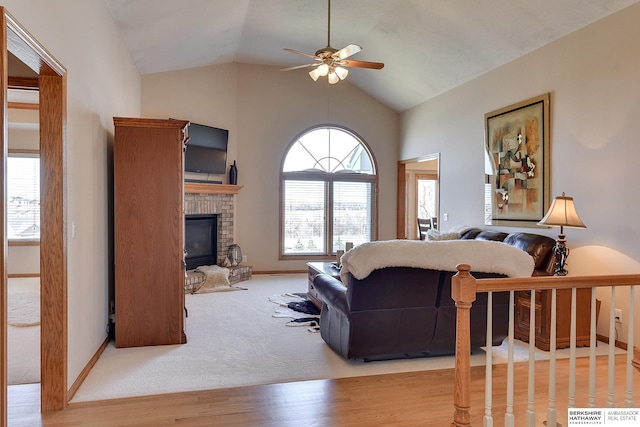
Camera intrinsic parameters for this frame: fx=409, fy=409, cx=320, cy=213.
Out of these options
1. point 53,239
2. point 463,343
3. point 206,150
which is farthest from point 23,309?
point 463,343

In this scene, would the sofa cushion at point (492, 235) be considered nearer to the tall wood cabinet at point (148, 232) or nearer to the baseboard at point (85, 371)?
the tall wood cabinet at point (148, 232)

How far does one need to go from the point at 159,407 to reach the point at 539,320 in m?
3.37

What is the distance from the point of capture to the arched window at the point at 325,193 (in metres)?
7.77

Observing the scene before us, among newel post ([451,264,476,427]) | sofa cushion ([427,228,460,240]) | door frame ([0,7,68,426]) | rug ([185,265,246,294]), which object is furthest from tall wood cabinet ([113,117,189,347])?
sofa cushion ([427,228,460,240])

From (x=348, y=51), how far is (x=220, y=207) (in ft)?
12.8

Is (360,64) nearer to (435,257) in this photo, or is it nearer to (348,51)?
(348,51)

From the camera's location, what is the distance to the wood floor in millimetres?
2422

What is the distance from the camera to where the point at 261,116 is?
748 cm

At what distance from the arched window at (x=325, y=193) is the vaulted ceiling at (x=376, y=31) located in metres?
1.48

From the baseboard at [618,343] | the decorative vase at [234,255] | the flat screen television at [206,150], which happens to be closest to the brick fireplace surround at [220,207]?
the decorative vase at [234,255]

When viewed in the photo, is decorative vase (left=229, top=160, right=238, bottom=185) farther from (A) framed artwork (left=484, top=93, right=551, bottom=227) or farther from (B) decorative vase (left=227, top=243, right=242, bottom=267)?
(A) framed artwork (left=484, top=93, right=551, bottom=227)

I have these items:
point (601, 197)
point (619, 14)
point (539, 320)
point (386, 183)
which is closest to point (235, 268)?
point (386, 183)

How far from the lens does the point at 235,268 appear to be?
22.4 ft

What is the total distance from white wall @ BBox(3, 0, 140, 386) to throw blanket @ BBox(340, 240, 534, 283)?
1.94 metres
